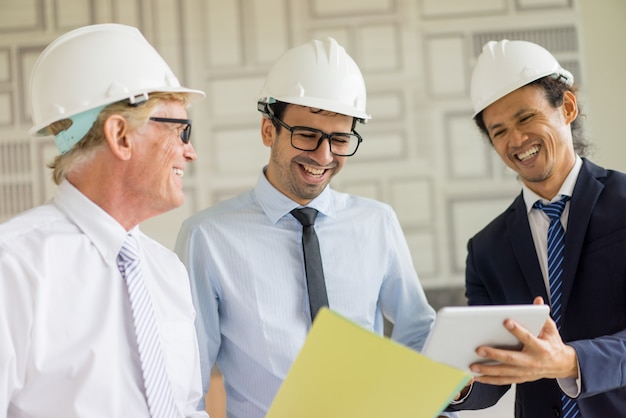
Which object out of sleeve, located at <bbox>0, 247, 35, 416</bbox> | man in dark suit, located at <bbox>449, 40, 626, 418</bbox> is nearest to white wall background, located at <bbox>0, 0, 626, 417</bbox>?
man in dark suit, located at <bbox>449, 40, 626, 418</bbox>

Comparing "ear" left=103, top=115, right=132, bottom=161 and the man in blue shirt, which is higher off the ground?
"ear" left=103, top=115, right=132, bottom=161

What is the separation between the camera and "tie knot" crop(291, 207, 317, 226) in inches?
91.6

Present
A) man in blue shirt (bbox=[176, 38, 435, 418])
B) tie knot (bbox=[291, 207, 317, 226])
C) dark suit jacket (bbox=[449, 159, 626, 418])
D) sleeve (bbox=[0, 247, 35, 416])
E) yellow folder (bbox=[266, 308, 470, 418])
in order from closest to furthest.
Result: yellow folder (bbox=[266, 308, 470, 418]), sleeve (bbox=[0, 247, 35, 416]), dark suit jacket (bbox=[449, 159, 626, 418]), man in blue shirt (bbox=[176, 38, 435, 418]), tie knot (bbox=[291, 207, 317, 226])

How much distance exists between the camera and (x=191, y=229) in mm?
2322

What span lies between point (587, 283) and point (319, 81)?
0.94m

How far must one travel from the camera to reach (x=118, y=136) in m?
1.66

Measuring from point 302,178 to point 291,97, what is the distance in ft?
0.78

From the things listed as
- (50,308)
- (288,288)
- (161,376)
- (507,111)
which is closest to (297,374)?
(161,376)

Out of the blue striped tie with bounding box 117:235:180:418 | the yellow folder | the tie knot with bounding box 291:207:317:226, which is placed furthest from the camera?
the tie knot with bounding box 291:207:317:226

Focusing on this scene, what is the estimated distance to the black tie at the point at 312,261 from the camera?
2234 millimetres

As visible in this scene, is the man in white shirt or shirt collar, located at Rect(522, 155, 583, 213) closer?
the man in white shirt

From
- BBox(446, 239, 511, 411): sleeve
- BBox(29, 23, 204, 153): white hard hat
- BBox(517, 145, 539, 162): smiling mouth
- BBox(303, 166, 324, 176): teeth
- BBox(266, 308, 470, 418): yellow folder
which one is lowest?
BBox(446, 239, 511, 411): sleeve

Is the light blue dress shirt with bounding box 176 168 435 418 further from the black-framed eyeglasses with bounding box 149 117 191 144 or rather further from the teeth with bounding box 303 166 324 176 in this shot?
the black-framed eyeglasses with bounding box 149 117 191 144

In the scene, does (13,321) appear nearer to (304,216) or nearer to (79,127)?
(79,127)
